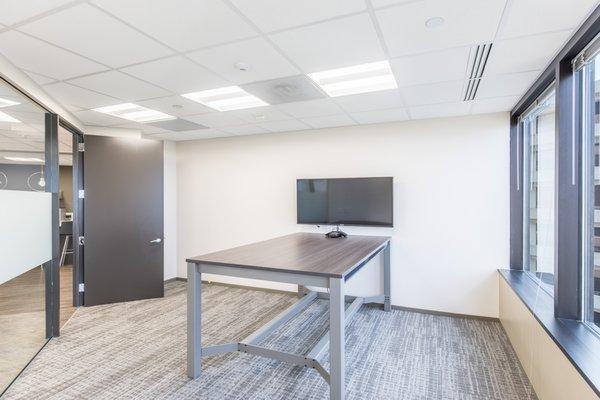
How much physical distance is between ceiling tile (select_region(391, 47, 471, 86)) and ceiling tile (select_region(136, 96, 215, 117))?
2.05 metres

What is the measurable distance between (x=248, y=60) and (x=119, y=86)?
1.32m

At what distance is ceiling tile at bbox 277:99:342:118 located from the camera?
3.32 m

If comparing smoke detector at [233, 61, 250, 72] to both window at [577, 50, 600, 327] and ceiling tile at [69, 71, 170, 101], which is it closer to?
ceiling tile at [69, 71, 170, 101]

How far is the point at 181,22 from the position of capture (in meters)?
1.82

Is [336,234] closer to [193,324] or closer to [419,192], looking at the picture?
[419,192]

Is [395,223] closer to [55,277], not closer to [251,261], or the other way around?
[251,261]

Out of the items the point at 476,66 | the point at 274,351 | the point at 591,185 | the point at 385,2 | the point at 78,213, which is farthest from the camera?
the point at 78,213

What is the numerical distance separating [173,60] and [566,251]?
119 inches

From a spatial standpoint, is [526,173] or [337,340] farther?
[526,173]

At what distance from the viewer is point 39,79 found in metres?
2.66

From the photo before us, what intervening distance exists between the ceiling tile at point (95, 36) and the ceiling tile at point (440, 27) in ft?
4.85

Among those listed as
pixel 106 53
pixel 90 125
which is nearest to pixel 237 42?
pixel 106 53

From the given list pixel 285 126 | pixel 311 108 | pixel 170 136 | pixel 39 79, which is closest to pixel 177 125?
pixel 170 136

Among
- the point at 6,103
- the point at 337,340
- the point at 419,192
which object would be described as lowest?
the point at 337,340
